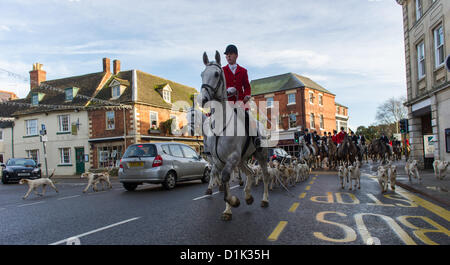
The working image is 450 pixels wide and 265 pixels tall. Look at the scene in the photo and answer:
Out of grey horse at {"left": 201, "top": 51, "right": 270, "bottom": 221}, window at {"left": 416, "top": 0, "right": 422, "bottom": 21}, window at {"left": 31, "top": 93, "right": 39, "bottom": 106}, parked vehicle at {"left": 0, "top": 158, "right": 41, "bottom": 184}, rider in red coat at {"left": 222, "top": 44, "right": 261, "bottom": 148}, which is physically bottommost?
parked vehicle at {"left": 0, "top": 158, "right": 41, "bottom": 184}

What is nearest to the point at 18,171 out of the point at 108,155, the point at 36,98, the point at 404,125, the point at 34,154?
the point at 108,155

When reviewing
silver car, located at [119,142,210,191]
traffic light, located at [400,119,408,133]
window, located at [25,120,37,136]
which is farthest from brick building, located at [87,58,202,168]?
traffic light, located at [400,119,408,133]

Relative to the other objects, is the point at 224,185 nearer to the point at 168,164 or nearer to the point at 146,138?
the point at 168,164

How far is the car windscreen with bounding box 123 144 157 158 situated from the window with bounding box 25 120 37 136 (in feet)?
92.6

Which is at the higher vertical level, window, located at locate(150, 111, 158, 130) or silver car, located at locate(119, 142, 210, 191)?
window, located at locate(150, 111, 158, 130)

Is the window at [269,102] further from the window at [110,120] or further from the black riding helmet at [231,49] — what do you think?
the black riding helmet at [231,49]

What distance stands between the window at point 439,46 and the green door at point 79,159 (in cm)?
→ 3076

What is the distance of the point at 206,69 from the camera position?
5379 mm

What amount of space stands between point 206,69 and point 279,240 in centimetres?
306

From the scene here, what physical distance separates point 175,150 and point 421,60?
16.2 metres

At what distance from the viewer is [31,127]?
34.3m

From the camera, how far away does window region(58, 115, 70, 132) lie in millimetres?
32500

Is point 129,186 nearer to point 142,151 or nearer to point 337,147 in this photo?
point 142,151

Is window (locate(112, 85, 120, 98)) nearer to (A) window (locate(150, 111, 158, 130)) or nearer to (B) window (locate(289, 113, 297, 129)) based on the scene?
(A) window (locate(150, 111, 158, 130))
